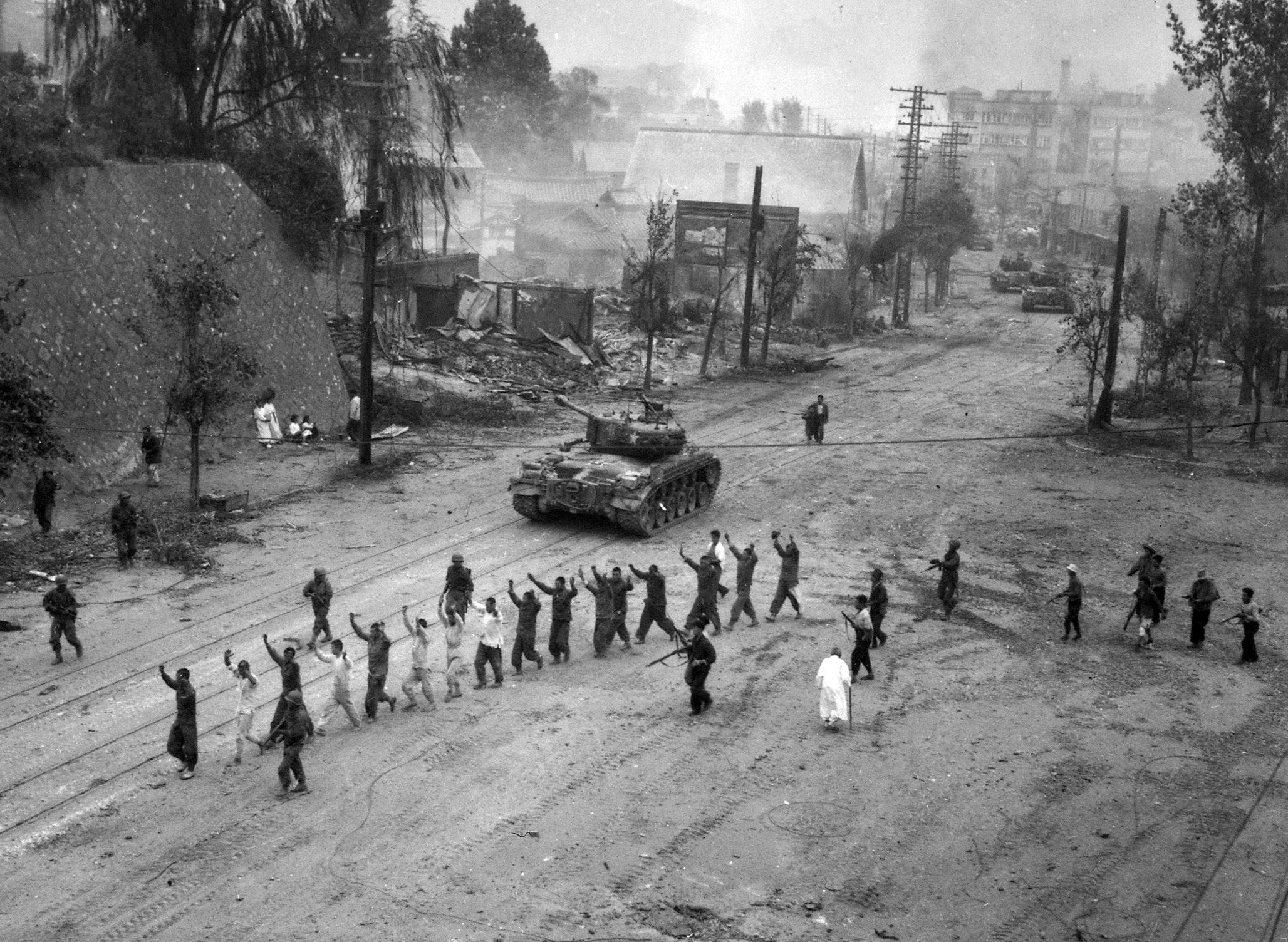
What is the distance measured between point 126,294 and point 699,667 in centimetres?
1777

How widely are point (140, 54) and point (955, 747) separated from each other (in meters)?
26.4

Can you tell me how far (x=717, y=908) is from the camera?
42.0ft

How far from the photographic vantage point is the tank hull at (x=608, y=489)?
995 inches

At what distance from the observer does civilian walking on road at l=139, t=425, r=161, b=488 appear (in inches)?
1069

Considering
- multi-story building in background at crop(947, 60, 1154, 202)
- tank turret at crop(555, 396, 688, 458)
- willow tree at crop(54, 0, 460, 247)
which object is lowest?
tank turret at crop(555, 396, 688, 458)

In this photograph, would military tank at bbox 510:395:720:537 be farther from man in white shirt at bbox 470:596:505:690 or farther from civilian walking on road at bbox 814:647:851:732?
civilian walking on road at bbox 814:647:851:732

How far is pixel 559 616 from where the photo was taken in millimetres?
19062

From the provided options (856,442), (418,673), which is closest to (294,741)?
(418,673)

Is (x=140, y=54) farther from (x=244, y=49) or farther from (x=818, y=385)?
(x=818, y=385)

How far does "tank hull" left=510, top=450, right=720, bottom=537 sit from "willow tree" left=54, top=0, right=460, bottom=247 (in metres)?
13.1

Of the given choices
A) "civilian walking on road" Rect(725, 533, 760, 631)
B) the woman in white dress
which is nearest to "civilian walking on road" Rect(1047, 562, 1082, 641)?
"civilian walking on road" Rect(725, 533, 760, 631)

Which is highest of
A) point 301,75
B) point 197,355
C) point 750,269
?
point 301,75

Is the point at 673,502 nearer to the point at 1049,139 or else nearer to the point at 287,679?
the point at 287,679

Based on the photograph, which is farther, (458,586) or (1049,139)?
(1049,139)
